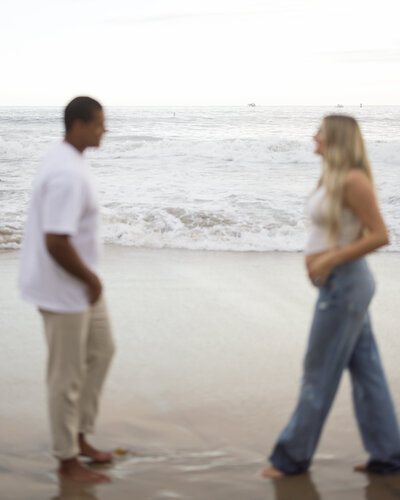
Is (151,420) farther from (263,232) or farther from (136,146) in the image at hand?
(136,146)

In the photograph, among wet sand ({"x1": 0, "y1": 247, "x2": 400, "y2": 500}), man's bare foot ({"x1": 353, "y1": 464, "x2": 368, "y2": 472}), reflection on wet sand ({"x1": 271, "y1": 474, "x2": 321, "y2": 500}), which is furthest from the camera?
man's bare foot ({"x1": 353, "y1": 464, "x2": 368, "y2": 472})

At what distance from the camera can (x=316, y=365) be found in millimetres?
2824

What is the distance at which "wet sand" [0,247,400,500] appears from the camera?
9.63ft

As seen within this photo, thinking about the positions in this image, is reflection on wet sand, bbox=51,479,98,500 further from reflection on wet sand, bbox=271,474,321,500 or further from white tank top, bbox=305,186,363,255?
white tank top, bbox=305,186,363,255

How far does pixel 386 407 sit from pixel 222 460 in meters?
0.84

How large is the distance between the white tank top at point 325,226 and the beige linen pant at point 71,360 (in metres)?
0.98

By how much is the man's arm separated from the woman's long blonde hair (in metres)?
0.98

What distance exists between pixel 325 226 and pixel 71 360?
1.17 m

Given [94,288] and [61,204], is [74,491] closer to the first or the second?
[94,288]

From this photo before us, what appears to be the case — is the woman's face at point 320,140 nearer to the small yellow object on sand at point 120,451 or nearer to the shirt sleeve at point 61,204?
the shirt sleeve at point 61,204

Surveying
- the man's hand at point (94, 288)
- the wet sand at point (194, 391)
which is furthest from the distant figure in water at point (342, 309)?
the man's hand at point (94, 288)

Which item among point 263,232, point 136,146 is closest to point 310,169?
point 136,146

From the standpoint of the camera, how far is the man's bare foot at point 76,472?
2857mm

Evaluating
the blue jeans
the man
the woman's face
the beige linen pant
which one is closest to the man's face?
the man
